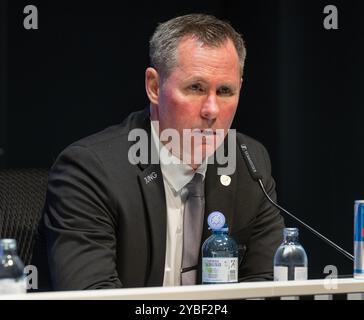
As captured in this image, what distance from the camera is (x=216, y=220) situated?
7.26 feet

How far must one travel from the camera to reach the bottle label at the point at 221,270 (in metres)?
2.05

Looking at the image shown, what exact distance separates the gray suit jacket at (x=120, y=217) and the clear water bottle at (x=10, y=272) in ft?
1.39

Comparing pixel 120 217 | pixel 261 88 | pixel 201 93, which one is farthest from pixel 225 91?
pixel 261 88

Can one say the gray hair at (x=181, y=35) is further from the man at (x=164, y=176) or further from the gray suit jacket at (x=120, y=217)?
the gray suit jacket at (x=120, y=217)

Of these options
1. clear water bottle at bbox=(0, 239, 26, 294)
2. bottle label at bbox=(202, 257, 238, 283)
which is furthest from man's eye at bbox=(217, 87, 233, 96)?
clear water bottle at bbox=(0, 239, 26, 294)

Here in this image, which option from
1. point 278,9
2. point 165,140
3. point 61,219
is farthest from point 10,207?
point 278,9

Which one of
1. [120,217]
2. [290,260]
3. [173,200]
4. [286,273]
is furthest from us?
[173,200]

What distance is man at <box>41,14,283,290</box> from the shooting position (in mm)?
2221

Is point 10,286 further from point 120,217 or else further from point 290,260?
point 290,260

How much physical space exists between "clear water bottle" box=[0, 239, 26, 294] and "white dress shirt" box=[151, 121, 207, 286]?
752mm

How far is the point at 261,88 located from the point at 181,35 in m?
2.14

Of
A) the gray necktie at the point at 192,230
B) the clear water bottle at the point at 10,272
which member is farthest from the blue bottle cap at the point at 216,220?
the clear water bottle at the point at 10,272

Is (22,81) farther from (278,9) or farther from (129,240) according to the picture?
(129,240)

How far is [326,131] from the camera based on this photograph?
13.3ft
